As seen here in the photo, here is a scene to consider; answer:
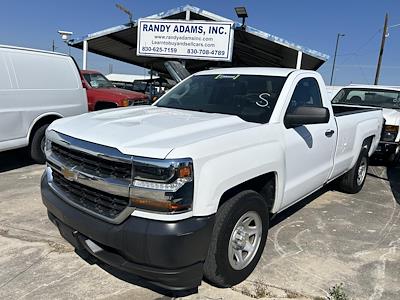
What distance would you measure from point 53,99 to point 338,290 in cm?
588

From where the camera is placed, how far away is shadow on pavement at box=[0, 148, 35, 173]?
7.10 metres

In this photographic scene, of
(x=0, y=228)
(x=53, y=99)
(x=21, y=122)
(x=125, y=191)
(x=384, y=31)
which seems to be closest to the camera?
(x=125, y=191)

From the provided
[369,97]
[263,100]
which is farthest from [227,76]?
[369,97]

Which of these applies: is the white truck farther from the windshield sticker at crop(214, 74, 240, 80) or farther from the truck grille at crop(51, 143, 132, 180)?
the truck grille at crop(51, 143, 132, 180)

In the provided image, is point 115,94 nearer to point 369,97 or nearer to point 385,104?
point 369,97

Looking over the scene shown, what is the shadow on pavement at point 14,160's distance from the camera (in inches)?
279

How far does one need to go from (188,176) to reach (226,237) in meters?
0.68

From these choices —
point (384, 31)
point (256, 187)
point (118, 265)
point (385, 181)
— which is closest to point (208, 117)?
point (256, 187)

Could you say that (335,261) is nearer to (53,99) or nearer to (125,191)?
(125,191)

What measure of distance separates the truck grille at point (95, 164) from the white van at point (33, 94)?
3676 mm

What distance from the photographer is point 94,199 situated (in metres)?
2.81

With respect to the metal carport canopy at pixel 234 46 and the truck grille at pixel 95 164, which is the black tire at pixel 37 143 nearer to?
the truck grille at pixel 95 164

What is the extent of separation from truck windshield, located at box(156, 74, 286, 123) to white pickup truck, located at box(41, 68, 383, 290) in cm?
1

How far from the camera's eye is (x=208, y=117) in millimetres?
3572
